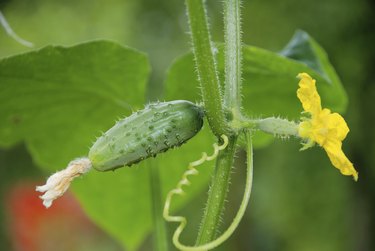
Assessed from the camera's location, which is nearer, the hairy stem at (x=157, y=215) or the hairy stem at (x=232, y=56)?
the hairy stem at (x=232, y=56)

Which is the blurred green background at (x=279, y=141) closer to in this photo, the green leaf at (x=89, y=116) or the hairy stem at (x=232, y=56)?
the green leaf at (x=89, y=116)

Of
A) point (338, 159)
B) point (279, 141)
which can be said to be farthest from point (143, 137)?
point (279, 141)

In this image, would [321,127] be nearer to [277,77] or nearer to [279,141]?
[277,77]

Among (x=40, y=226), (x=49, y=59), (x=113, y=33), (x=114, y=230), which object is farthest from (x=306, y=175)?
(x=49, y=59)

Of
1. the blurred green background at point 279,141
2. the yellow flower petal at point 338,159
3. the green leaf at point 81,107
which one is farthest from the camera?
the blurred green background at point 279,141

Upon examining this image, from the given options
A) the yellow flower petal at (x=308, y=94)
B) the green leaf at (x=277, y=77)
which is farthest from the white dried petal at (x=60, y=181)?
the green leaf at (x=277, y=77)

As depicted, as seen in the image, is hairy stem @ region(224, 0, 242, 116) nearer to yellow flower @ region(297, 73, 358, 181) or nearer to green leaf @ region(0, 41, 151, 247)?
yellow flower @ region(297, 73, 358, 181)
